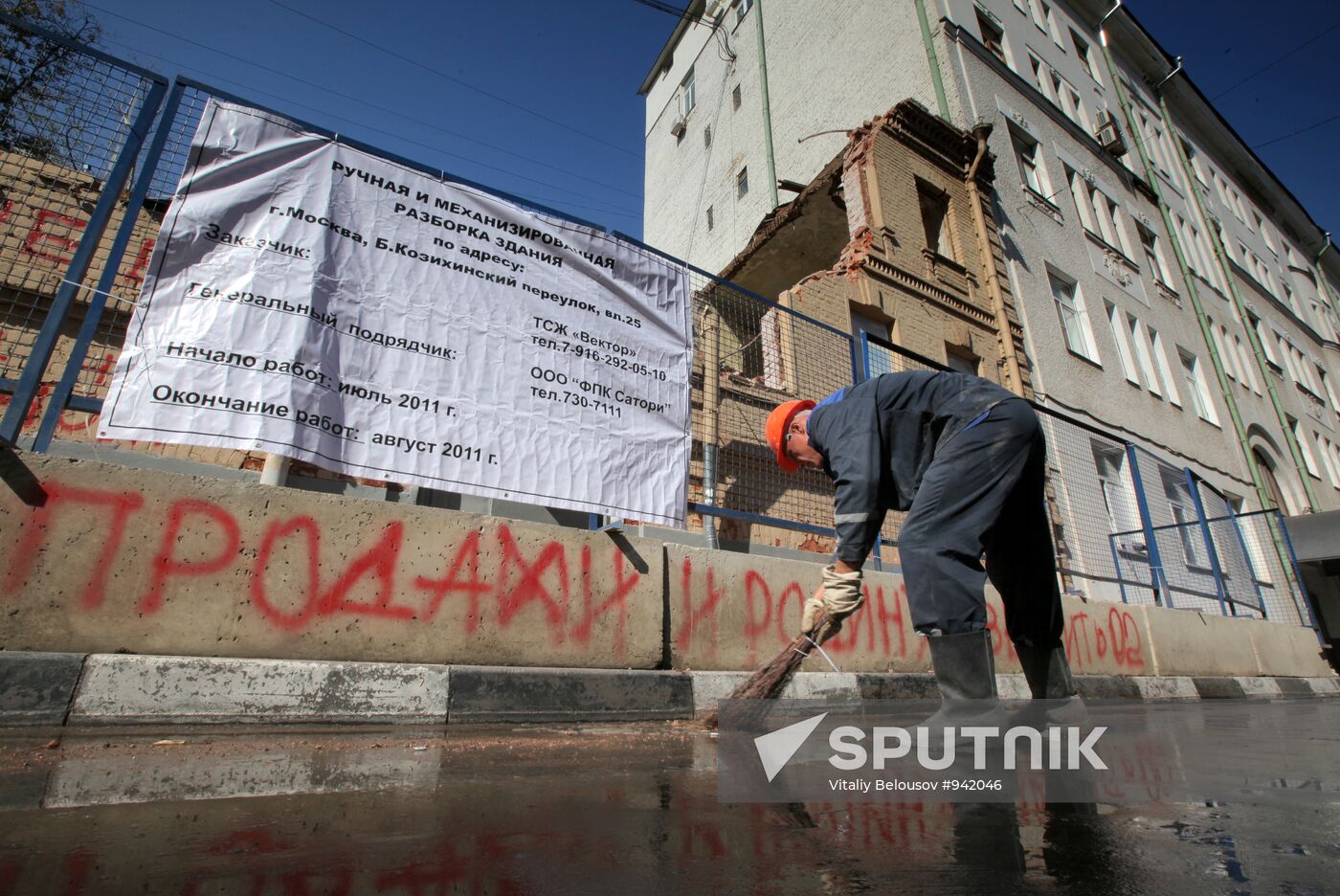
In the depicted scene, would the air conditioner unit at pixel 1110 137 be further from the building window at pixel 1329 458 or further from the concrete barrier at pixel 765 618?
the concrete barrier at pixel 765 618

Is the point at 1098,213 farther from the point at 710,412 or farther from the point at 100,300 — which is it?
the point at 100,300

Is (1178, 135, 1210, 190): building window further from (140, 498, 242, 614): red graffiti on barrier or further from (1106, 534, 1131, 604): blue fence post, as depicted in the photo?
(140, 498, 242, 614): red graffiti on barrier

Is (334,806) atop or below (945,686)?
below

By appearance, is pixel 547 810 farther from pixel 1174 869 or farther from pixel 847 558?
pixel 847 558

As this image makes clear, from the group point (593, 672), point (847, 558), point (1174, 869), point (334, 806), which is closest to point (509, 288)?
point (593, 672)

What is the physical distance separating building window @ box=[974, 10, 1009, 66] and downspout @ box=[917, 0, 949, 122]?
2.36 meters

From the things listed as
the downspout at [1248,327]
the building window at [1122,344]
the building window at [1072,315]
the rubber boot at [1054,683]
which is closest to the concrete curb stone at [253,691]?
the rubber boot at [1054,683]

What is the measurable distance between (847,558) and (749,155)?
819 inches

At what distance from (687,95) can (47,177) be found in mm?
27003

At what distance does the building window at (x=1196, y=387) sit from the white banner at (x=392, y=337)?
19783 millimetres

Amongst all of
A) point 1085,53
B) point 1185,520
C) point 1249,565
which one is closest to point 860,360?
point 1185,520

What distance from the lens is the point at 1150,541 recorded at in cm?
789

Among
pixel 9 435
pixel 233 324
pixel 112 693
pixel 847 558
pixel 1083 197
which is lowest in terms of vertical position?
pixel 112 693

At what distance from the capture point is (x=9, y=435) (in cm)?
234
